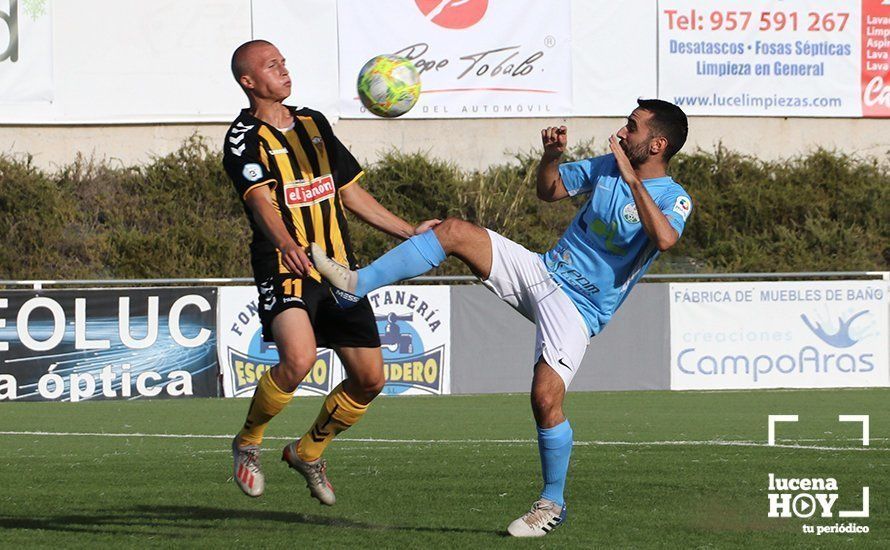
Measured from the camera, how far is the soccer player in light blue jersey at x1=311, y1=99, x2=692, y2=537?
656cm

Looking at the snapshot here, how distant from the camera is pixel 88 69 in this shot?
25438 mm

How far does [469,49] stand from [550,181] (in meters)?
18.5

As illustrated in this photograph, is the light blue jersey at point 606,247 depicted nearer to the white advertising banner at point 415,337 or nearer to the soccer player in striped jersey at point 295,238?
the soccer player in striped jersey at point 295,238

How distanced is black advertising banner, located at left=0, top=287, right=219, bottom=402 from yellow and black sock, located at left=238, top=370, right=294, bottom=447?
34.5 ft

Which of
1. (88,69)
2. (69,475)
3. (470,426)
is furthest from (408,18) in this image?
(69,475)

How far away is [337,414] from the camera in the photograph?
23.8 ft

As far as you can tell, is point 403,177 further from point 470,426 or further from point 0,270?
point 470,426

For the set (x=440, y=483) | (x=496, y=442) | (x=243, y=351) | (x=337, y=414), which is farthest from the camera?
(x=243, y=351)

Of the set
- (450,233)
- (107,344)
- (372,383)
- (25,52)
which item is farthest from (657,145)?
(25,52)

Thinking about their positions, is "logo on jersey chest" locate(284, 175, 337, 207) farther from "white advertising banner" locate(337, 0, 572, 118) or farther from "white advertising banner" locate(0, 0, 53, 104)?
"white advertising banner" locate(0, 0, 53, 104)

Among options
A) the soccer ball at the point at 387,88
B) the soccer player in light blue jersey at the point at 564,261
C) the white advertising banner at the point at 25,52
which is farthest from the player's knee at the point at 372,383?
the white advertising banner at the point at 25,52

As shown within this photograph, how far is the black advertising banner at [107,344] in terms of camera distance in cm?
1697

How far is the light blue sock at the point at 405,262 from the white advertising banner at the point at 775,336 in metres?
12.2

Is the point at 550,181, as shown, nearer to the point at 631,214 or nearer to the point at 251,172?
the point at 631,214
